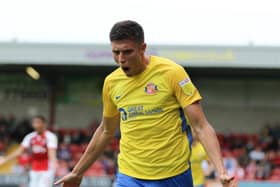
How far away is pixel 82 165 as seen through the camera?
5.54 meters

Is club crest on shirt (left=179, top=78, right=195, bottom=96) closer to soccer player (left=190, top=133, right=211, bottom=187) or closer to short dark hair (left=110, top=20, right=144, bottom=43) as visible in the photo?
short dark hair (left=110, top=20, right=144, bottom=43)

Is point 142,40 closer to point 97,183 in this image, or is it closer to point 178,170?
point 178,170

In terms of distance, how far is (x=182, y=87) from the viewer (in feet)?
16.4

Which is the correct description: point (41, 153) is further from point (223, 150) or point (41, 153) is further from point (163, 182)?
point (223, 150)

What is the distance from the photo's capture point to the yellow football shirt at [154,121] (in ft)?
16.8

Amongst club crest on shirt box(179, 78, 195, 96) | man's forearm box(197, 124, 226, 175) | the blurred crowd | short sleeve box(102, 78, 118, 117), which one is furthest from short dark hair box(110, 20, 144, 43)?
the blurred crowd

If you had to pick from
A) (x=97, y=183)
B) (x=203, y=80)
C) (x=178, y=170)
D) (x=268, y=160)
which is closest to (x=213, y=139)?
(x=178, y=170)

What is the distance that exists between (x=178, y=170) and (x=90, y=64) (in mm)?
18017

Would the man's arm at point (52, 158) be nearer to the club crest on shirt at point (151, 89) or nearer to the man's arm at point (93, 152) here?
the man's arm at point (93, 152)

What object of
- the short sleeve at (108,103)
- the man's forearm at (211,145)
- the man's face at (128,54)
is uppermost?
the man's face at (128,54)

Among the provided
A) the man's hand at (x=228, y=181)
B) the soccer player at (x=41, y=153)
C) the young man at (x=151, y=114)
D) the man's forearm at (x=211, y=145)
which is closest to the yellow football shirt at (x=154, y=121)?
the young man at (x=151, y=114)

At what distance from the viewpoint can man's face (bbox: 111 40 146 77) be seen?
4.88 m

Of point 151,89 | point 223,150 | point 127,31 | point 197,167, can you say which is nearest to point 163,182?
point 151,89

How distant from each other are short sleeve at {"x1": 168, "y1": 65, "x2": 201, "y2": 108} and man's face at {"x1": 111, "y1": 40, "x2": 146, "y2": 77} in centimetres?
26
